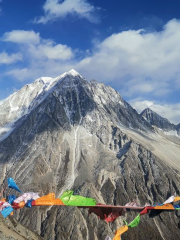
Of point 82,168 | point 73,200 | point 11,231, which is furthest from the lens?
point 82,168

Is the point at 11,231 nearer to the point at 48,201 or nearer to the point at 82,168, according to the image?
the point at 48,201

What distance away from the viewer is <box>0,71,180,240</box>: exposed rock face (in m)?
104

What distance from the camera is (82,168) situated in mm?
130000

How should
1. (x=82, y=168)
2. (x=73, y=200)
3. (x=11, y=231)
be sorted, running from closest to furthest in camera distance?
(x=73, y=200) → (x=11, y=231) → (x=82, y=168)

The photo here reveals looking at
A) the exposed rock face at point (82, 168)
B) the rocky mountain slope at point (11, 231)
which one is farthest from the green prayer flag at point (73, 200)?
the exposed rock face at point (82, 168)

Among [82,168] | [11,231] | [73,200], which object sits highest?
[73,200]

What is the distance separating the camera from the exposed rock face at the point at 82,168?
103625 mm

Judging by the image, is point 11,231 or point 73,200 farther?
point 11,231

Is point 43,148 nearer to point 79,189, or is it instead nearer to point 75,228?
point 79,189

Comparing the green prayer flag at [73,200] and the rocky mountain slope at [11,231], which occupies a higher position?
the green prayer flag at [73,200]

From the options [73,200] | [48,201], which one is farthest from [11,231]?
[73,200]

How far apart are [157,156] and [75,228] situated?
220 feet

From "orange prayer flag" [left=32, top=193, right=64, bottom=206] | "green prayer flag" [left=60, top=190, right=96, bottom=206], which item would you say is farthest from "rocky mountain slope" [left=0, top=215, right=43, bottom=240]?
"green prayer flag" [left=60, top=190, right=96, bottom=206]

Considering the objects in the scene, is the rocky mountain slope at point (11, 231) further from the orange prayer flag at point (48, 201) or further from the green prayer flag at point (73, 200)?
the green prayer flag at point (73, 200)
